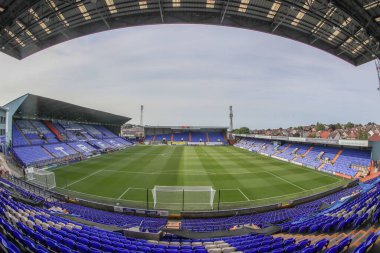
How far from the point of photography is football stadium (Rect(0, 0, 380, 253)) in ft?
23.5

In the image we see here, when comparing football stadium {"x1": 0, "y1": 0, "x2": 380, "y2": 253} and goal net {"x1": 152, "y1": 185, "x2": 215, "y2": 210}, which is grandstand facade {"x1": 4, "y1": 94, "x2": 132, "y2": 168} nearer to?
football stadium {"x1": 0, "y1": 0, "x2": 380, "y2": 253}

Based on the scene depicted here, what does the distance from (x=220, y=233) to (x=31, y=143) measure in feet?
119

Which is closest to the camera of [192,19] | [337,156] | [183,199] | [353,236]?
[353,236]

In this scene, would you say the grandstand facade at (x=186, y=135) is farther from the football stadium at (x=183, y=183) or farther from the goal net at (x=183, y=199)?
the goal net at (x=183, y=199)

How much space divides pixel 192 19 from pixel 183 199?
42.1 ft

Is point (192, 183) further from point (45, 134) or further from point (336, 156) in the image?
point (45, 134)

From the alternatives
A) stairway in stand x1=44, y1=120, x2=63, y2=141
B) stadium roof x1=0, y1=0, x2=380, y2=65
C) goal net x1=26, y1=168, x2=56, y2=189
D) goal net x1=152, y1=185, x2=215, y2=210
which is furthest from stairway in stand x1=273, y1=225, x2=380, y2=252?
stairway in stand x1=44, y1=120, x2=63, y2=141

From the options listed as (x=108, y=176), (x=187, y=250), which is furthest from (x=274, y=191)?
(x=108, y=176)

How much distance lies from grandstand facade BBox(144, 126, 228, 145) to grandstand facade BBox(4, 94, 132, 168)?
92.5 ft

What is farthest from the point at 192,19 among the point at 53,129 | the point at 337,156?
the point at 53,129

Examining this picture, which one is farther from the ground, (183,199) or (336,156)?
(336,156)

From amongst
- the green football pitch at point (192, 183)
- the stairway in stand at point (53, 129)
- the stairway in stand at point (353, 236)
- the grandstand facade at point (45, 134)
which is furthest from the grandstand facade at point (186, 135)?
the stairway in stand at point (353, 236)

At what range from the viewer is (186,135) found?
8138 centimetres

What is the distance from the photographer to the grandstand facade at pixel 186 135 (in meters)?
76.2
